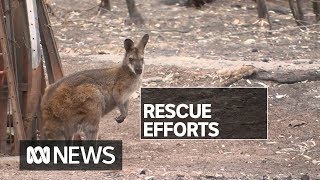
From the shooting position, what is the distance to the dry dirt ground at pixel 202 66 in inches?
316

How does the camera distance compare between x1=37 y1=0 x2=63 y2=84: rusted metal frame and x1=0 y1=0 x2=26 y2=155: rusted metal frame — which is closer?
x1=0 y1=0 x2=26 y2=155: rusted metal frame

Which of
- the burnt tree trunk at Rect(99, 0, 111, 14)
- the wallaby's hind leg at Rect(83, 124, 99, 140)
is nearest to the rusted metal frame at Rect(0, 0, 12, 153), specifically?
the wallaby's hind leg at Rect(83, 124, 99, 140)

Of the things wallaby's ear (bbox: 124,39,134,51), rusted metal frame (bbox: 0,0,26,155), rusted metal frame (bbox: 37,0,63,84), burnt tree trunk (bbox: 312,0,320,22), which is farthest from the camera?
burnt tree trunk (bbox: 312,0,320,22)

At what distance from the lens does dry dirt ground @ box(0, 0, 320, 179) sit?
8039 millimetres

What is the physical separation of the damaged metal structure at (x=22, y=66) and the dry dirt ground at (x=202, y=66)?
554 mm

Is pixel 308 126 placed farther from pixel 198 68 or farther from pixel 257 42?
pixel 257 42

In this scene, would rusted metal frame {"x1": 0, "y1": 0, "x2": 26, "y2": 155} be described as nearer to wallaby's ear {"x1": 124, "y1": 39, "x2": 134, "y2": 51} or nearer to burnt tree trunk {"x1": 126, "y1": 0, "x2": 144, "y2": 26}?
wallaby's ear {"x1": 124, "y1": 39, "x2": 134, "y2": 51}

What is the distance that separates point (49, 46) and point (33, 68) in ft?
3.56

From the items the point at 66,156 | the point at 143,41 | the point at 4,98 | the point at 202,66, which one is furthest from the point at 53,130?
the point at 202,66

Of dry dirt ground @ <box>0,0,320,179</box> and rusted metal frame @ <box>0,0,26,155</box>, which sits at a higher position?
rusted metal frame @ <box>0,0,26,155</box>

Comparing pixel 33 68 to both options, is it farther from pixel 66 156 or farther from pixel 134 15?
pixel 134 15

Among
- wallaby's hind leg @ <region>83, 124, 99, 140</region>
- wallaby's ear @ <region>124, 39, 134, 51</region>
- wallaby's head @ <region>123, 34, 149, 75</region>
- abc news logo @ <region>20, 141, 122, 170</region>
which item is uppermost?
wallaby's ear @ <region>124, 39, 134, 51</region>

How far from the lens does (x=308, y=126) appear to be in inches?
400

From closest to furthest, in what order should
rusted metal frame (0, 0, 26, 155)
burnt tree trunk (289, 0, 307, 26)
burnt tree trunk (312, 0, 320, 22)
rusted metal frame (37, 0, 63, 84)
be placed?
rusted metal frame (0, 0, 26, 155) < rusted metal frame (37, 0, 63, 84) < burnt tree trunk (289, 0, 307, 26) < burnt tree trunk (312, 0, 320, 22)
